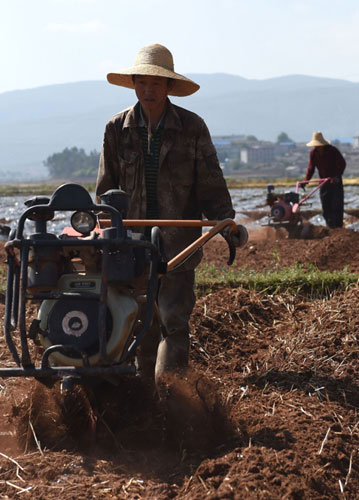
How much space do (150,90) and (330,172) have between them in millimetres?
8907

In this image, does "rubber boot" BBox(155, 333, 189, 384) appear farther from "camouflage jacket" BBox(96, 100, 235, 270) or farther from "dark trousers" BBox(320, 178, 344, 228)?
"dark trousers" BBox(320, 178, 344, 228)

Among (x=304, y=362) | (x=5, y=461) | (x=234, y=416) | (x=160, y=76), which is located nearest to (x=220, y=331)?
(x=304, y=362)

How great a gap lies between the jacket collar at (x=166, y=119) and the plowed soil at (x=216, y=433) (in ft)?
4.21

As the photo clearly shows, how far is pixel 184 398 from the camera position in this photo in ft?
12.2

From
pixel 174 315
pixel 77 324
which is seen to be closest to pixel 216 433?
pixel 174 315

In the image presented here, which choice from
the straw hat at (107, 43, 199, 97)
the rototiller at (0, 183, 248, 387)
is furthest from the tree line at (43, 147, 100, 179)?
the rototiller at (0, 183, 248, 387)

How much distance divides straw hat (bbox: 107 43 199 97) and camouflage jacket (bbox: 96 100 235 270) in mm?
126

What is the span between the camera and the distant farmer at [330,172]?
1257 centimetres

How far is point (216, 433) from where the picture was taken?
3543mm

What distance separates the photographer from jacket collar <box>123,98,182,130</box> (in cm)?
413

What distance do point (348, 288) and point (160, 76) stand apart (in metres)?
2.89

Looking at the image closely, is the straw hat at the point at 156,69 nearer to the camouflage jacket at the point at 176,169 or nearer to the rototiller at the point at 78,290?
the camouflage jacket at the point at 176,169

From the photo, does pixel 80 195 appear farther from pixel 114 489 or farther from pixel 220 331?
pixel 220 331

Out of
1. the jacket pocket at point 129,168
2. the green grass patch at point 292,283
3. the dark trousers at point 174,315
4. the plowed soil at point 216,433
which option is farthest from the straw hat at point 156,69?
the green grass patch at point 292,283
